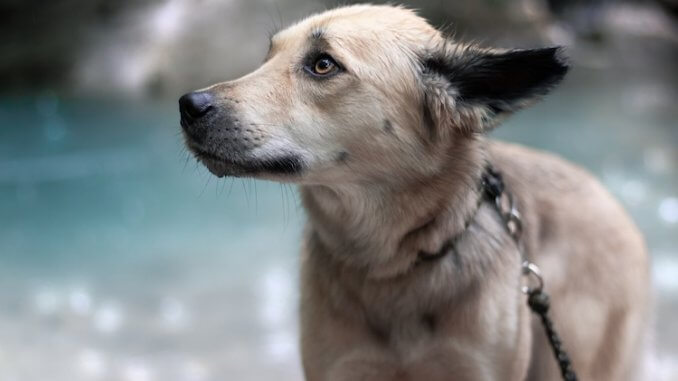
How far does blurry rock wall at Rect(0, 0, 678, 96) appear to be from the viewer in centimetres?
845

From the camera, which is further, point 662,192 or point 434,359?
point 662,192

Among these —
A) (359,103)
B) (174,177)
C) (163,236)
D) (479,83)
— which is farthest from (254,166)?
(174,177)

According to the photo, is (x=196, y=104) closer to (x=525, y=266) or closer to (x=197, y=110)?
(x=197, y=110)

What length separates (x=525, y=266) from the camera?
2305mm

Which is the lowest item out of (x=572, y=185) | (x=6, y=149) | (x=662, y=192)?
(x=572, y=185)

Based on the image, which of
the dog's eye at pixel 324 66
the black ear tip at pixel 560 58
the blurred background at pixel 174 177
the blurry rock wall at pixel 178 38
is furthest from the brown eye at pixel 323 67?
the blurry rock wall at pixel 178 38

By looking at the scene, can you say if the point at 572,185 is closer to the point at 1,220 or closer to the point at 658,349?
the point at 658,349

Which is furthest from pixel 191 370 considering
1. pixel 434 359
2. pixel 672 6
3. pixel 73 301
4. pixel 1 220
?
pixel 672 6

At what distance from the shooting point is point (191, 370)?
3535 millimetres

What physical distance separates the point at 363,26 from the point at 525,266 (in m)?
0.83

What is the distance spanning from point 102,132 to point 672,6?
21.7ft

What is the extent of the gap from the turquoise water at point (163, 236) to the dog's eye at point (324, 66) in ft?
1.49

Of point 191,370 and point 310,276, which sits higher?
point 191,370

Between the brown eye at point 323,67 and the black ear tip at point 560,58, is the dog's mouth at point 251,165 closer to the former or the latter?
the brown eye at point 323,67
